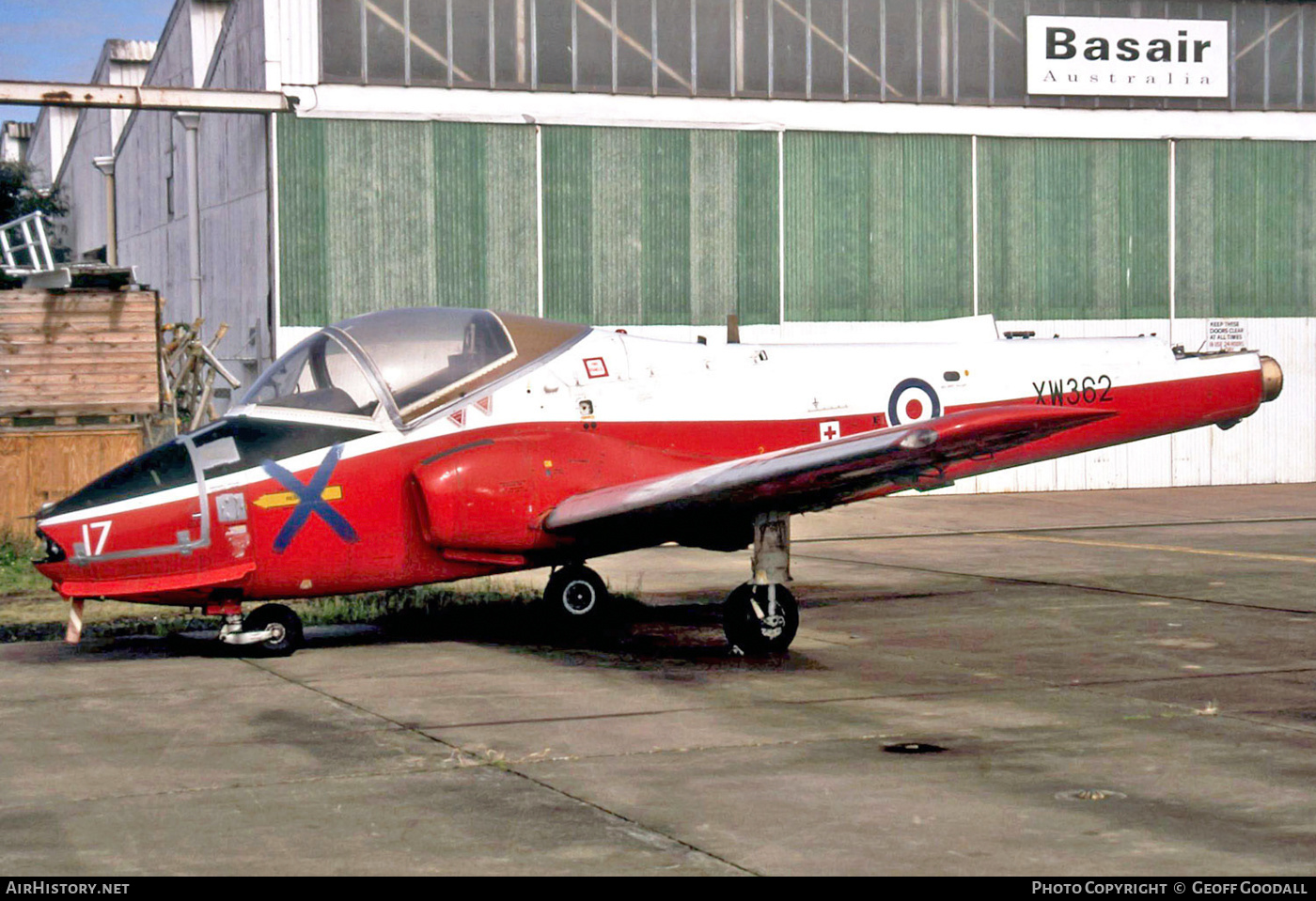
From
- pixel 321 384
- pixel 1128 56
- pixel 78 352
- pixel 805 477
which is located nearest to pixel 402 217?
pixel 78 352

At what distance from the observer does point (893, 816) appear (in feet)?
22.1

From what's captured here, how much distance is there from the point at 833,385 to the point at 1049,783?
619 centimetres

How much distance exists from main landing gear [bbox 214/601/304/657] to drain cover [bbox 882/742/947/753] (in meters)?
5.22

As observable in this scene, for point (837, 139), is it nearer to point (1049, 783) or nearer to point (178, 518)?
point (178, 518)

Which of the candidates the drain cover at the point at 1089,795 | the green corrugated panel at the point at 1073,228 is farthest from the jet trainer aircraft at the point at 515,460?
the green corrugated panel at the point at 1073,228

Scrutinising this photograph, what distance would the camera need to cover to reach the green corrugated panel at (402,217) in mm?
25922

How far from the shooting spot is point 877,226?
29047mm

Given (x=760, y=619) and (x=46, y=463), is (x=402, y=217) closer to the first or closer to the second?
(x=46, y=463)

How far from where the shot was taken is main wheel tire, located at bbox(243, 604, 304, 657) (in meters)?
11.5

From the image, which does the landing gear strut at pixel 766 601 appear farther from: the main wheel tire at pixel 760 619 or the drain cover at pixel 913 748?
the drain cover at pixel 913 748

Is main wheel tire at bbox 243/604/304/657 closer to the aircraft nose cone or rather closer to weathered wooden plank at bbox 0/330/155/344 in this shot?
weathered wooden plank at bbox 0/330/155/344

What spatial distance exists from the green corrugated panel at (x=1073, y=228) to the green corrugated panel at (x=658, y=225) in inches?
179

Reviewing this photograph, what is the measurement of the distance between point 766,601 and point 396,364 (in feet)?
10.9

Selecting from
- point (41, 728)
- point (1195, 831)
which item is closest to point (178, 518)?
point (41, 728)
